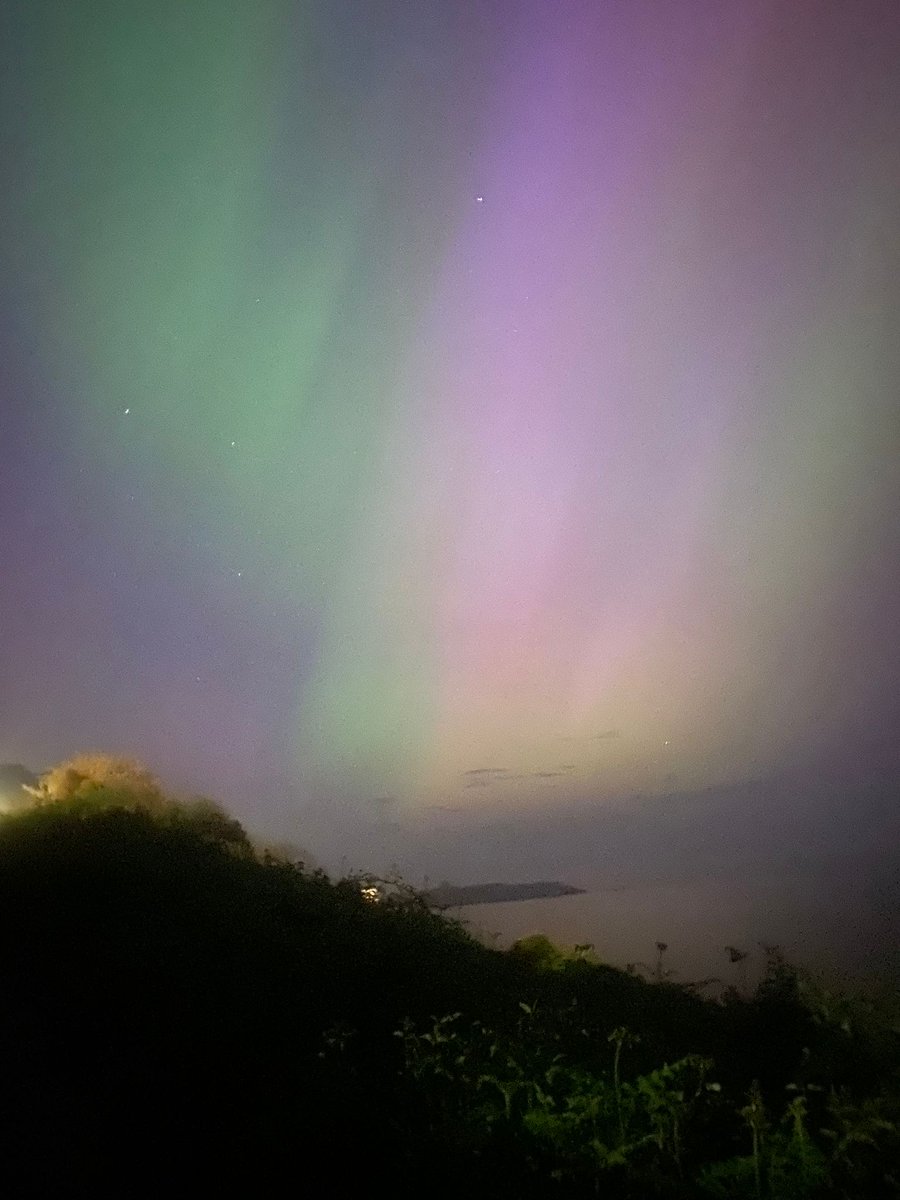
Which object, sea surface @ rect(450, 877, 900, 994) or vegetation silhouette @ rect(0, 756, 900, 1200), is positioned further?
sea surface @ rect(450, 877, 900, 994)

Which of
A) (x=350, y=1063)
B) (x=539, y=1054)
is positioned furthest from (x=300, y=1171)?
(x=539, y=1054)

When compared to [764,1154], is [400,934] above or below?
above

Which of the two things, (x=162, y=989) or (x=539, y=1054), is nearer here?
(x=539, y=1054)

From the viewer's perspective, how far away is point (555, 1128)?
4.93 m

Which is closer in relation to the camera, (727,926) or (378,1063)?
(378,1063)

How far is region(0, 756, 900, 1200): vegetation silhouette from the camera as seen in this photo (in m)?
4.79

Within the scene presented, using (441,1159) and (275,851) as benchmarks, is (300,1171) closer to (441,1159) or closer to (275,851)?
(441,1159)

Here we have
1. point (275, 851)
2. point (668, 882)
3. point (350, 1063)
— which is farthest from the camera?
point (668, 882)

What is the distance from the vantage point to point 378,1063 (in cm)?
629

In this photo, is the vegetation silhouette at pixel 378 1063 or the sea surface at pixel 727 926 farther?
the sea surface at pixel 727 926

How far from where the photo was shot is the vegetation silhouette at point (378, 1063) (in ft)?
15.7

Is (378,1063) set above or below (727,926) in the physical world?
above

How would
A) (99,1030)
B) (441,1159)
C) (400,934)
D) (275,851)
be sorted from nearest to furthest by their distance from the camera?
(441,1159) → (99,1030) → (400,934) → (275,851)

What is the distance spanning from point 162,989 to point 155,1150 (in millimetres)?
2453
